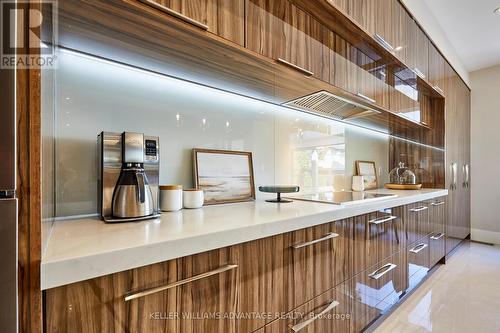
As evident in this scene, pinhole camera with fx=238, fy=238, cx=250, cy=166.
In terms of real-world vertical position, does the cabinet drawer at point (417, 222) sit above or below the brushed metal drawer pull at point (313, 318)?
above

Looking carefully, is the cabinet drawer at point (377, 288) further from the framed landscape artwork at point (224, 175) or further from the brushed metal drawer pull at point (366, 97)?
the brushed metal drawer pull at point (366, 97)

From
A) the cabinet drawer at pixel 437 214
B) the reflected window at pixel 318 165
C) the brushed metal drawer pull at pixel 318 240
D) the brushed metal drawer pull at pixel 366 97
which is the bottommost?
the cabinet drawer at pixel 437 214

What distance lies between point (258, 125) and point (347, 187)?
4.22 ft

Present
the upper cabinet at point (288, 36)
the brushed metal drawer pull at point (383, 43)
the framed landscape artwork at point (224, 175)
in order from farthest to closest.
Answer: the brushed metal drawer pull at point (383, 43)
the framed landscape artwork at point (224, 175)
the upper cabinet at point (288, 36)

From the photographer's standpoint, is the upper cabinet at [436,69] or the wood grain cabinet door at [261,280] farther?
the upper cabinet at [436,69]

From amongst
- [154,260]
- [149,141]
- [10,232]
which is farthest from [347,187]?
[10,232]

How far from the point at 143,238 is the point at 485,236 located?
5352 millimetres

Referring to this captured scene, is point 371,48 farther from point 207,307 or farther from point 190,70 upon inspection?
point 207,307

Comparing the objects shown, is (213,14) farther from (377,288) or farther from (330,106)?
(377,288)

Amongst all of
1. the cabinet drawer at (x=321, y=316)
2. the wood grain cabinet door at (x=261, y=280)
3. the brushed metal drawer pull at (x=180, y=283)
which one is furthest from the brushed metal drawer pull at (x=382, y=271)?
the brushed metal drawer pull at (x=180, y=283)

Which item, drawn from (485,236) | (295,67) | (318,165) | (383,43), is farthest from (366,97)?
(485,236)

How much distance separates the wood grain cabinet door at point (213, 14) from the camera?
33.1 inches

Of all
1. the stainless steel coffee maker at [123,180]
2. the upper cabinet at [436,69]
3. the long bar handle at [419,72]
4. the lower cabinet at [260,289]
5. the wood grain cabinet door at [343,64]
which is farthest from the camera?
the upper cabinet at [436,69]

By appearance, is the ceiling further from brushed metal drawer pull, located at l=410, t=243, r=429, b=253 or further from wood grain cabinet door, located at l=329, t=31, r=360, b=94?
brushed metal drawer pull, located at l=410, t=243, r=429, b=253
